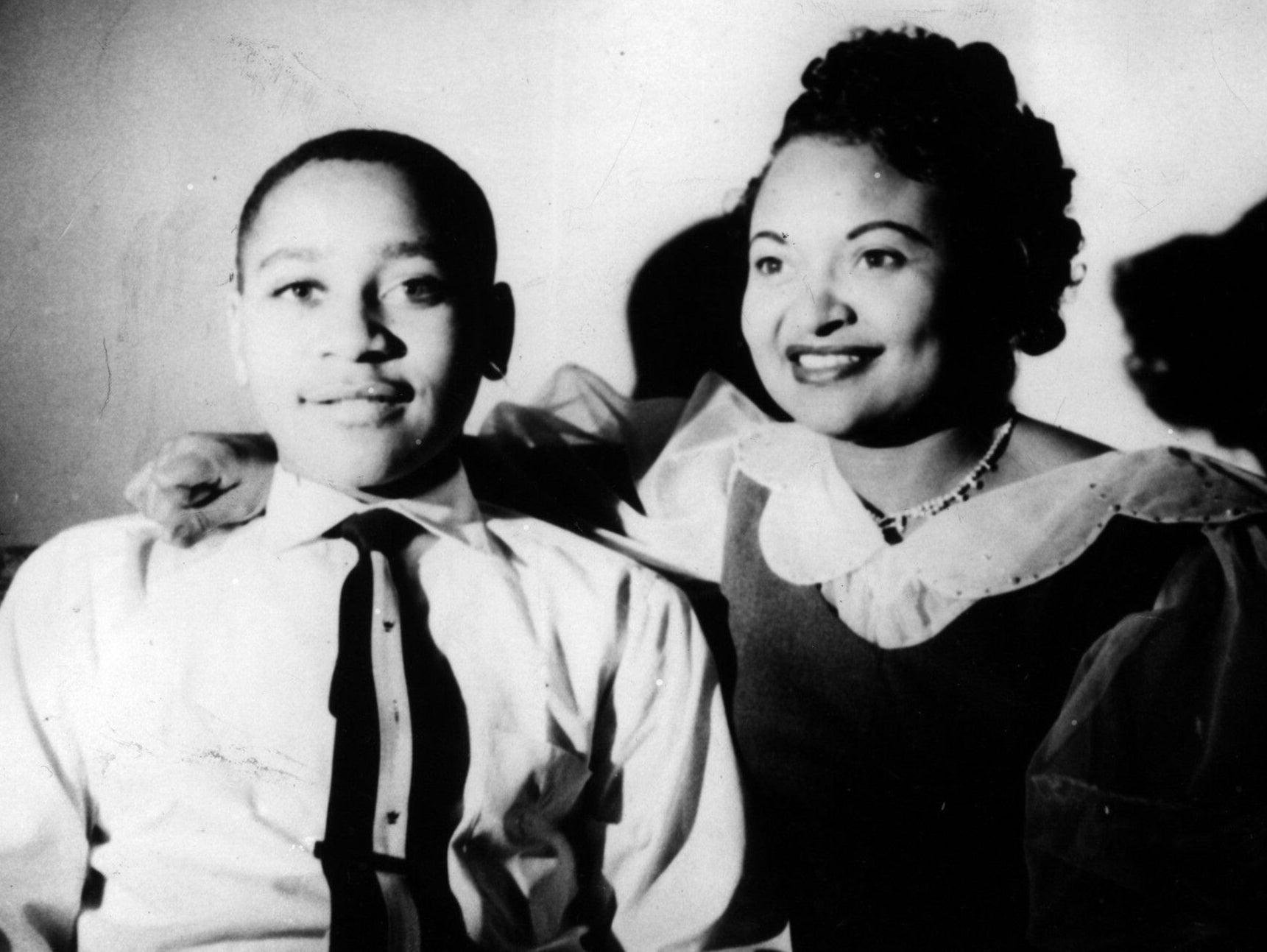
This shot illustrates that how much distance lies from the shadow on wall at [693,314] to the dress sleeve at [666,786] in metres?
0.24

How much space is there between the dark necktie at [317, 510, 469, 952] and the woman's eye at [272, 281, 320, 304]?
23 cm

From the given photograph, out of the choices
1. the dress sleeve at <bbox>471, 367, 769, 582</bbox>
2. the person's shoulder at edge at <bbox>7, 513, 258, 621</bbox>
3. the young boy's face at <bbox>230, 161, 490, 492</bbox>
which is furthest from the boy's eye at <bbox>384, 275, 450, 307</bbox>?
the person's shoulder at edge at <bbox>7, 513, 258, 621</bbox>

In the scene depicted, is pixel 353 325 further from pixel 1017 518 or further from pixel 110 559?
pixel 1017 518

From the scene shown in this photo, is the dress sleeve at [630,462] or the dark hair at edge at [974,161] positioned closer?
the dark hair at edge at [974,161]

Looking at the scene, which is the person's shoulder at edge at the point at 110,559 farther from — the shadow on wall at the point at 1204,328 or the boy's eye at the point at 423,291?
the shadow on wall at the point at 1204,328

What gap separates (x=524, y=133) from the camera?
1103mm

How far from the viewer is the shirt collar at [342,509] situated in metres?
1.06

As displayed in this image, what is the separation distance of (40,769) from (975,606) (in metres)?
0.98

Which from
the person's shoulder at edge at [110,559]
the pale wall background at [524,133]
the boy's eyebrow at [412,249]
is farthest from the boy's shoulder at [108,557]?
the boy's eyebrow at [412,249]

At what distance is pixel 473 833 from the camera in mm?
1021

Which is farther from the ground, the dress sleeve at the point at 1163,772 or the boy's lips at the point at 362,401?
the boy's lips at the point at 362,401

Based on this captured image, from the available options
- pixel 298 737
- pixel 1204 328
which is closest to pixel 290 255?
pixel 298 737

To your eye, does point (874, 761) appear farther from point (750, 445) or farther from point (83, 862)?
point (83, 862)

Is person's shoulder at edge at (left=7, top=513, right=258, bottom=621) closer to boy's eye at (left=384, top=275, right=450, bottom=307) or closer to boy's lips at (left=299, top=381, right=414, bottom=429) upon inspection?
boy's lips at (left=299, top=381, right=414, bottom=429)
